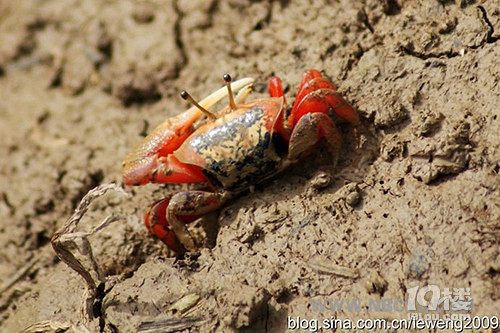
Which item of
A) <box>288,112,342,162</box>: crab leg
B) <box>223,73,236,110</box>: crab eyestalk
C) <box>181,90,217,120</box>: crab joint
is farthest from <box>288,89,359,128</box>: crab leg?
<box>181,90,217,120</box>: crab joint

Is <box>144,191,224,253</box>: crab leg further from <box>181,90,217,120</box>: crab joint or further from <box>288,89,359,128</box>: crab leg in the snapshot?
<box>288,89,359,128</box>: crab leg

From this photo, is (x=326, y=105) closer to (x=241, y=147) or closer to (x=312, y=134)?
(x=312, y=134)

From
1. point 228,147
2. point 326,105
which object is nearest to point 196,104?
point 228,147

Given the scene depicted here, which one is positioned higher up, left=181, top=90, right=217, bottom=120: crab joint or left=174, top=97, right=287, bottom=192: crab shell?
left=181, top=90, right=217, bottom=120: crab joint

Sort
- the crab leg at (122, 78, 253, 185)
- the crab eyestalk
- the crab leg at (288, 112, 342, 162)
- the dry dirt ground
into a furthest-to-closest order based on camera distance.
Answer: the crab leg at (122, 78, 253, 185) < the crab eyestalk < the crab leg at (288, 112, 342, 162) < the dry dirt ground

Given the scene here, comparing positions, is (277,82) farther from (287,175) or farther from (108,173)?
(108,173)

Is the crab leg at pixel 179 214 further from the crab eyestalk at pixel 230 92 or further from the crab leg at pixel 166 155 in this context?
the crab eyestalk at pixel 230 92
